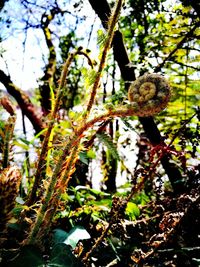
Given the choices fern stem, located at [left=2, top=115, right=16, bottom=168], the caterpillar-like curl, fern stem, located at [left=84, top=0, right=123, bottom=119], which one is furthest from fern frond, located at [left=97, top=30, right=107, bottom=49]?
fern stem, located at [left=2, top=115, right=16, bottom=168]

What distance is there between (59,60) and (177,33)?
207 cm

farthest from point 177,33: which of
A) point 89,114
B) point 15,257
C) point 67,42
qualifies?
point 67,42

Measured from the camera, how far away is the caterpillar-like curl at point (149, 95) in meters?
0.69

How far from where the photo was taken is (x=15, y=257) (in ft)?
2.52

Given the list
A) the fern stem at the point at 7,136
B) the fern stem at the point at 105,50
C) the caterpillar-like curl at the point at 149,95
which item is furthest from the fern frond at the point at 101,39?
the fern stem at the point at 7,136

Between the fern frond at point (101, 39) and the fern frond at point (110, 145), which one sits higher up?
the fern frond at point (101, 39)

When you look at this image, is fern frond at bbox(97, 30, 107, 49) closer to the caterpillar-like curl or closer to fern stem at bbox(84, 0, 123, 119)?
fern stem at bbox(84, 0, 123, 119)

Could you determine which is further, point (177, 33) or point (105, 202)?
point (177, 33)

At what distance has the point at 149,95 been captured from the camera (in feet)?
2.30

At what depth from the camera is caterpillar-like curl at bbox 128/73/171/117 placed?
27.3 inches

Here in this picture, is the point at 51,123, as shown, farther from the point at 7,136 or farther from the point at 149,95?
the point at 149,95

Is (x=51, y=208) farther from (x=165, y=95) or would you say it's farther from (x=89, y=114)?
(x=165, y=95)

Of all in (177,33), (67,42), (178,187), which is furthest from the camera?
(67,42)

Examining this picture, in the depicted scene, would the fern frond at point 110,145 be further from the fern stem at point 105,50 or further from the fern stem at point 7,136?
the fern stem at point 7,136
